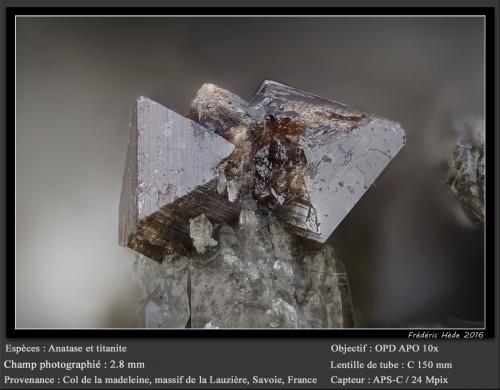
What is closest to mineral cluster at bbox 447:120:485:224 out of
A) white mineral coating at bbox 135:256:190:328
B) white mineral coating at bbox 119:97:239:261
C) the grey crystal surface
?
the grey crystal surface

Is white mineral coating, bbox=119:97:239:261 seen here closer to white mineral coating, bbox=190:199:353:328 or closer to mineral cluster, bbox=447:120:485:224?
white mineral coating, bbox=190:199:353:328

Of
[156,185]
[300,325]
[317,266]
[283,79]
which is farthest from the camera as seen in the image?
[283,79]

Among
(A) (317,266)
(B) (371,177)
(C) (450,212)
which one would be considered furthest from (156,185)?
(C) (450,212)

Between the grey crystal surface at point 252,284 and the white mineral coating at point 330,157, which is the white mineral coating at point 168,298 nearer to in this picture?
the grey crystal surface at point 252,284

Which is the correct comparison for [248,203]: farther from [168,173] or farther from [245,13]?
[245,13]

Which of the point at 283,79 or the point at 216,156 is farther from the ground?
the point at 283,79

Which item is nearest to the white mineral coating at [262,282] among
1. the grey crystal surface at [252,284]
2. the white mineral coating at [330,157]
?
the grey crystal surface at [252,284]

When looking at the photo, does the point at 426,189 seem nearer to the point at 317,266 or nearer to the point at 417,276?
the point at 417,276

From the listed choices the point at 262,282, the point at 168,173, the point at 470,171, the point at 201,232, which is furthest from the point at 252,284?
the point at 470,171
